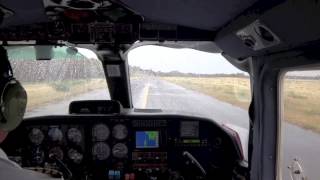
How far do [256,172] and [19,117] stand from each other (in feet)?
6.29

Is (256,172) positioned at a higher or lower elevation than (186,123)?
lower

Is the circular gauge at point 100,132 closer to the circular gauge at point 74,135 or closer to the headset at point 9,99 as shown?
the circular gauge at point 74,135

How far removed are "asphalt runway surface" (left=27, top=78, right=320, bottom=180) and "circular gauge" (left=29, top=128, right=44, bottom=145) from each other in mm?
302

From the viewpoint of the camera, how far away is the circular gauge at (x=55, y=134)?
16.3ft

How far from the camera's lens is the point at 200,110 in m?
11.1

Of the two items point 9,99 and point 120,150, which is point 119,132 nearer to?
point 120,150

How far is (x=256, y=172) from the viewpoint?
12.8 ft

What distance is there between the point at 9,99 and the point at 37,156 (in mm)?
1979

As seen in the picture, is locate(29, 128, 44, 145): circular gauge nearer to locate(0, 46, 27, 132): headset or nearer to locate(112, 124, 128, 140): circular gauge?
locate(112, 124, 128, 140): circular gauge

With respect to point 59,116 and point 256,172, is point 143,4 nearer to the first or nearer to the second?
point 256,172

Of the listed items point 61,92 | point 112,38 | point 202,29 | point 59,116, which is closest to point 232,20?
point 202,29

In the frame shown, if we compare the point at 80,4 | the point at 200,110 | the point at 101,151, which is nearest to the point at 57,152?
the point at 101,151

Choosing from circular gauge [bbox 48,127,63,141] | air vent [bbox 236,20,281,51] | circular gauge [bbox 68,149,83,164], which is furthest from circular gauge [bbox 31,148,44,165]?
air vent [bbox 236,20,281,51]

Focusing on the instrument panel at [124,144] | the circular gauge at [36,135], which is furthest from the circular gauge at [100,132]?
the circular gauge at [36,135]
